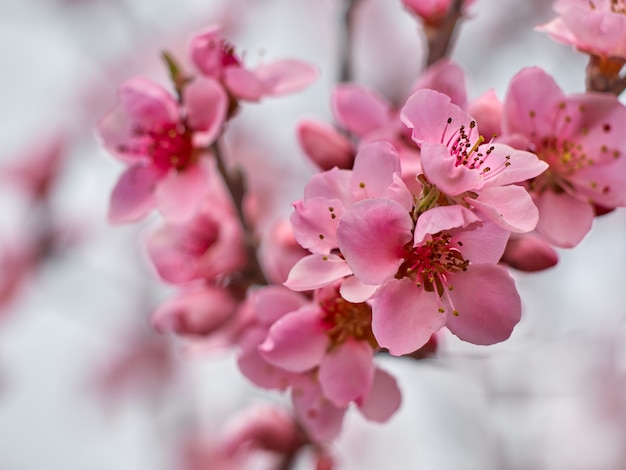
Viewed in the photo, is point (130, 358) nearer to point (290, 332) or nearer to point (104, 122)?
point (104, 122)

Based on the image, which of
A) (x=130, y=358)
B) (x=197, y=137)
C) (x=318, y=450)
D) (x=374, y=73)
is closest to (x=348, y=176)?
(x=197, y=137)

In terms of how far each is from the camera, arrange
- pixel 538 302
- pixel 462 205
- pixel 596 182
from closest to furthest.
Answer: pixel 462 205 < pixel 596 182 < pixel 538 302

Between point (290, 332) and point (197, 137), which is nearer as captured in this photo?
point (290, 332)

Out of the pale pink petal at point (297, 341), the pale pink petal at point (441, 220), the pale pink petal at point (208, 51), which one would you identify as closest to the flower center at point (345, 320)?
the pale pink petal at point (297, 341)

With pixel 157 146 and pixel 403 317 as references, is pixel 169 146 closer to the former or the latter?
pixel 157 146

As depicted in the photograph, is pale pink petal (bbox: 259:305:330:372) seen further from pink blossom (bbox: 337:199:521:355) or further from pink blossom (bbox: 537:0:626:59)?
pink blossom (bbox: 537:0:626:59)

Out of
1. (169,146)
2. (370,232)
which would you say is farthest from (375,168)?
(169,146)

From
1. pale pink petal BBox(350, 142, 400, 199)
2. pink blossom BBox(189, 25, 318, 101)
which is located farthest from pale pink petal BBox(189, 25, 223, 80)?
pale pink petal BBox(350, 142, 400, 199)
